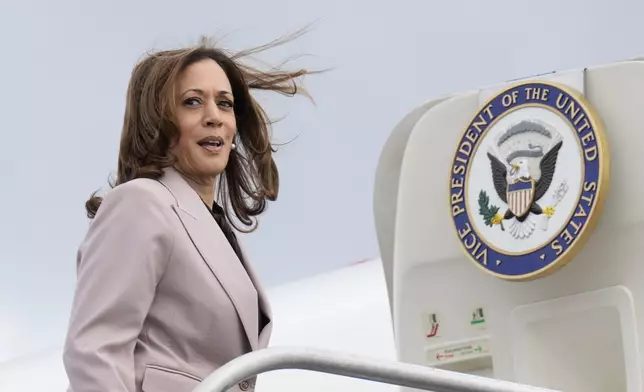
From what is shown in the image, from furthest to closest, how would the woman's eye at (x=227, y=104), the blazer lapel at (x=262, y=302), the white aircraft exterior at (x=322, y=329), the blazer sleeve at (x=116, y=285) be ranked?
the white aircraft exterior at (x=322, y=329)
the woman's eye at (x=227, y=104)
the blazer lapel at (x=262, y=302)
the blazer sleeve at (x=116, y=285)

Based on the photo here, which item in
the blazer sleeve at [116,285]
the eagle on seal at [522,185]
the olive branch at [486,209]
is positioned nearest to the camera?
the blazer sleeve at [116,285]

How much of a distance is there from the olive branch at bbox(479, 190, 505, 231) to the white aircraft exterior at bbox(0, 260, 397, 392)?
4.07m

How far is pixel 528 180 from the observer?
508 centimetres

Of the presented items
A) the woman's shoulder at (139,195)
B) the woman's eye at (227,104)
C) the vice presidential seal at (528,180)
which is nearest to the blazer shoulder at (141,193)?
the woman's shoulder at (139,195)

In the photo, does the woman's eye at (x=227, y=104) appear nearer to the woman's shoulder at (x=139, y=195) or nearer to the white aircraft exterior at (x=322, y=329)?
the woman's shoulder at (x=139, y=195)

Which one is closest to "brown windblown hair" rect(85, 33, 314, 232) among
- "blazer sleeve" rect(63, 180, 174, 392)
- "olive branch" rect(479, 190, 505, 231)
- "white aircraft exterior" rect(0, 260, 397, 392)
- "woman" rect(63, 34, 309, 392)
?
"woman" rect(63, 34, 309, 392)

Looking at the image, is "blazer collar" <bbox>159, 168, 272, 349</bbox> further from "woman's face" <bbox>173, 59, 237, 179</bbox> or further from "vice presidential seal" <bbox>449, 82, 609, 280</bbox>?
"vice presidential seal" <bbox>449, 82, 609, 280</bbox>

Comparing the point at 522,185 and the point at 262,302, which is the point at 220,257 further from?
the point at 522,185

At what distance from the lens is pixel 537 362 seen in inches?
198

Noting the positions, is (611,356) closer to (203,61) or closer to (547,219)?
(547,219)

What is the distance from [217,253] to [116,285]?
246mm

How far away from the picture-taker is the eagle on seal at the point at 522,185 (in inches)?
198

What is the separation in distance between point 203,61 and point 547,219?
95.6 inches

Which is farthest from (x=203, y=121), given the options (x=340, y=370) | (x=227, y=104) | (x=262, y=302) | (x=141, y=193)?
(x=340, y=370)
